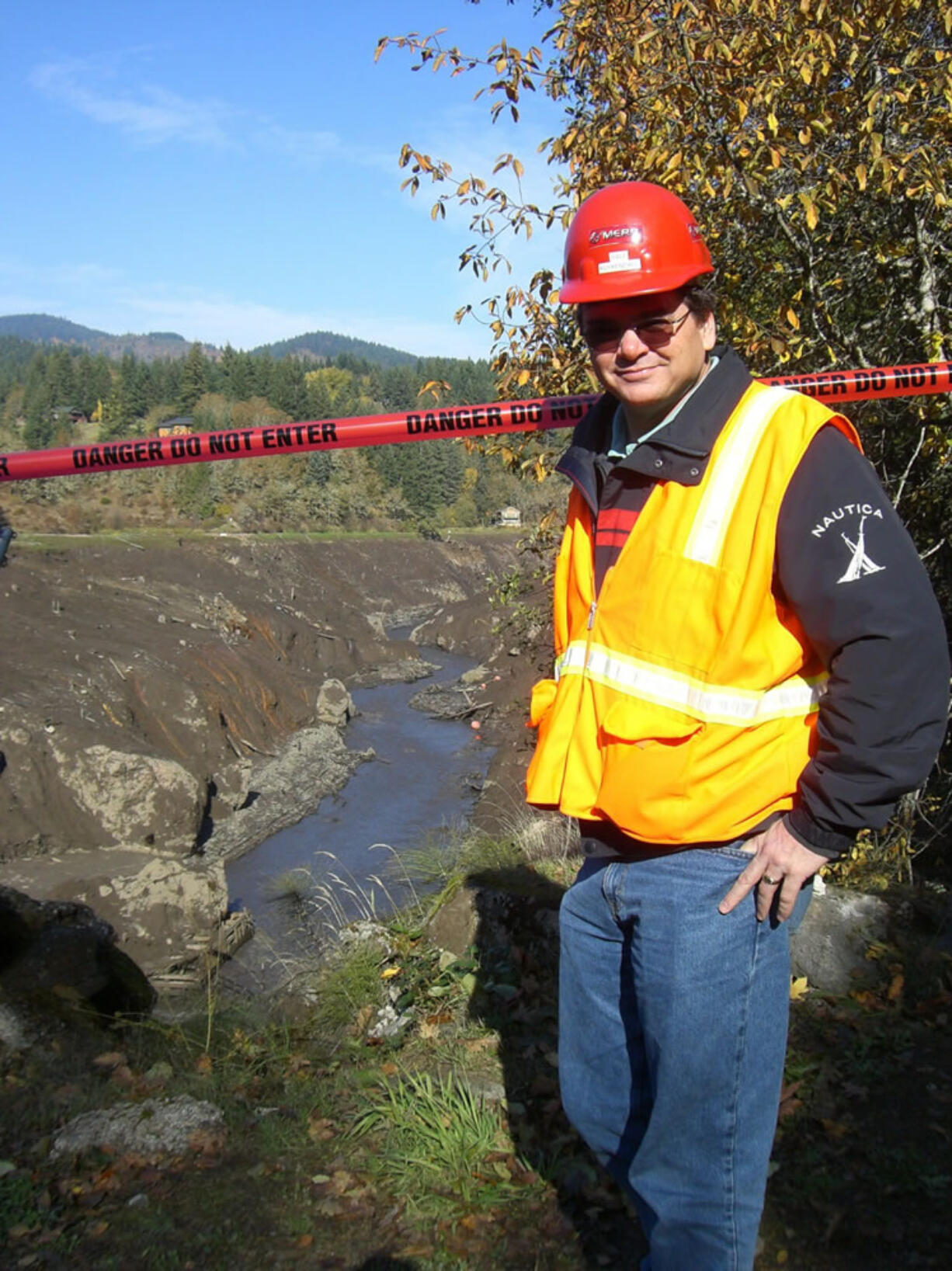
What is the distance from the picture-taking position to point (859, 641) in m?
1.88

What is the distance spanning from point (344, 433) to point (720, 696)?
A: 85.5 inches

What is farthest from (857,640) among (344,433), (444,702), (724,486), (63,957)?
(444,702)

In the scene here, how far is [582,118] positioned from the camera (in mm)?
7113

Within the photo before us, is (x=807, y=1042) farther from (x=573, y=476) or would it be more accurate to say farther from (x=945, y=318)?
(x=945, y=318)

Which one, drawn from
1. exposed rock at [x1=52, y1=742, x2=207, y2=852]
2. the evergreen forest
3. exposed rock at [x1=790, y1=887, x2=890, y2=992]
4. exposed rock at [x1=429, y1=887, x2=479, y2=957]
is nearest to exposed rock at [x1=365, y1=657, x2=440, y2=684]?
the evergreen forest

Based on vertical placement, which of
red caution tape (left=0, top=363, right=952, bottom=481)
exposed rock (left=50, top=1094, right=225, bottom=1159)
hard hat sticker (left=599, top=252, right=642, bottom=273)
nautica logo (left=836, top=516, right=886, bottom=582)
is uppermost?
hard hat sticker (left=599, top=252, right=642, bottom=273)

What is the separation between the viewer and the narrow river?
52.5ft

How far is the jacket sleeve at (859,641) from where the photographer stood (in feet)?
6.10

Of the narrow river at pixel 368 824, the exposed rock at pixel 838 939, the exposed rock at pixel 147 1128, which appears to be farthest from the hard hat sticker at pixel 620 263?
the narrow river at pixel 368 824

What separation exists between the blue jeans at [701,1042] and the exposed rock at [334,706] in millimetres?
33330

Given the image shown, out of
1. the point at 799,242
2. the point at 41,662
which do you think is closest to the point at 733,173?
the point at 799,242

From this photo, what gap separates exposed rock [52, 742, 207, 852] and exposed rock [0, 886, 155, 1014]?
14.6 meters

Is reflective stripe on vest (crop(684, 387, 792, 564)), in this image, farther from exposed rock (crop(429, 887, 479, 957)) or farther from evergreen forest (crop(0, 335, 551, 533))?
evergreen forest (crop(0, 335, 551, 533))

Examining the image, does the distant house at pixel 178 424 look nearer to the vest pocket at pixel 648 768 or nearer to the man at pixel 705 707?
the man at pixel 705 707
